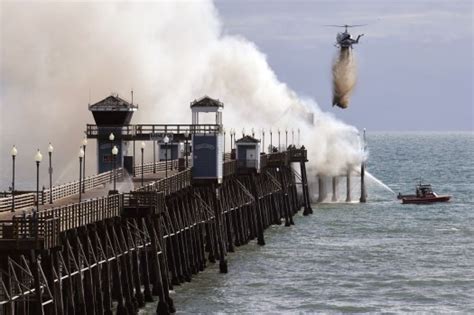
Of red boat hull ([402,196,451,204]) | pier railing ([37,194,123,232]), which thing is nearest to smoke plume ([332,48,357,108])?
red boat hull ([402,196,451,204])

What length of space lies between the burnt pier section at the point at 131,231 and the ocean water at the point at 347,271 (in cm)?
164

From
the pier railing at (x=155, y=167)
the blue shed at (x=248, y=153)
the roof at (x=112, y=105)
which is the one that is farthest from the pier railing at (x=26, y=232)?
the blue shed at (x=248, y=153)

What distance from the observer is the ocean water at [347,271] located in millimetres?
73938

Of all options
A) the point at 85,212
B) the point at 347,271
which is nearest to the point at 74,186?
the point at 85,212

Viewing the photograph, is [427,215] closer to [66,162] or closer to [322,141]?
[322,141]

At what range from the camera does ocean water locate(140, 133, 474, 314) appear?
2911 inches

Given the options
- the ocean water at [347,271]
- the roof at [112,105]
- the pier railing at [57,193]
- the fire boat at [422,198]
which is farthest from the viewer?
the fire boat at [422,198]

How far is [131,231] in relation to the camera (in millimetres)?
69562

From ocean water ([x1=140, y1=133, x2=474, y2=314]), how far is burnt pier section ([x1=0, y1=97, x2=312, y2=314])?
1643mm

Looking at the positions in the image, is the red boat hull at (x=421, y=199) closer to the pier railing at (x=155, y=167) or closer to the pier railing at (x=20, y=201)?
the pier railing at (x=155, y=167)

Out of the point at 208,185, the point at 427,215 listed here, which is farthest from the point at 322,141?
the point at 208,185

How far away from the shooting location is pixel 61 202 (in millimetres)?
67500

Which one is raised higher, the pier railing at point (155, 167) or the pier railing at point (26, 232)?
the pier railing at point (155, 167)

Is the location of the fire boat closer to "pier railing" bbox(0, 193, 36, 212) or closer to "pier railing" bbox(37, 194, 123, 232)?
"pier railing" bbox(37, 194, 123, 232)
